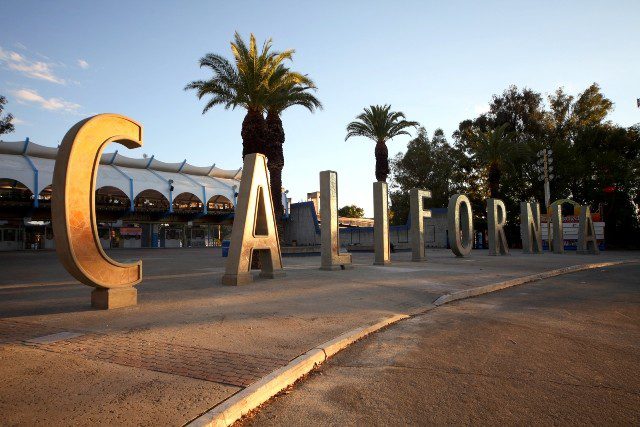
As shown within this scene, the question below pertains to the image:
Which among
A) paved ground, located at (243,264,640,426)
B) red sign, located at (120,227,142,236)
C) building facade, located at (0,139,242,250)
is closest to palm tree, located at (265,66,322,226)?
paved ground, located at (243,264,640,426)

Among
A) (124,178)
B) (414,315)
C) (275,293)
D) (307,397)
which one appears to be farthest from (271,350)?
(124,178)

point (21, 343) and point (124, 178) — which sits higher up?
point (124, 178)

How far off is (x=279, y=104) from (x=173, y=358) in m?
20.2

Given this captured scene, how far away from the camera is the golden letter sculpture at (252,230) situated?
10891 millimetres

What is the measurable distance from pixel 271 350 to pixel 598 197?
3981cm

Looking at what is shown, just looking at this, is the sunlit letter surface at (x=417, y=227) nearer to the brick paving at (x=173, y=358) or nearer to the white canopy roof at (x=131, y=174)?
the brick paving at (x=173, y=358)

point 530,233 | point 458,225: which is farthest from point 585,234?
point 458,225

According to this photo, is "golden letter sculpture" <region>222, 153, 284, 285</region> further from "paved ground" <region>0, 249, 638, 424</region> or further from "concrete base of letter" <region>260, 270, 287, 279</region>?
"paved ground" <region>0, 249, 638, 424</region>

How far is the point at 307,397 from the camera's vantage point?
148 inches

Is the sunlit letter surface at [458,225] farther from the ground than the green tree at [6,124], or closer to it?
closer to it

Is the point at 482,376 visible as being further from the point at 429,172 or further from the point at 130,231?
the point at 130,231

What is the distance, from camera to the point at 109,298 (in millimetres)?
7441

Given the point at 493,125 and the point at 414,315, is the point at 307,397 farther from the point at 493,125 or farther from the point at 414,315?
the point at 493,125

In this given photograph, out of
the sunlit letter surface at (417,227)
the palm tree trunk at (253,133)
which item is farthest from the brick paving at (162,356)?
the sunlit letter surface at (417,227)
